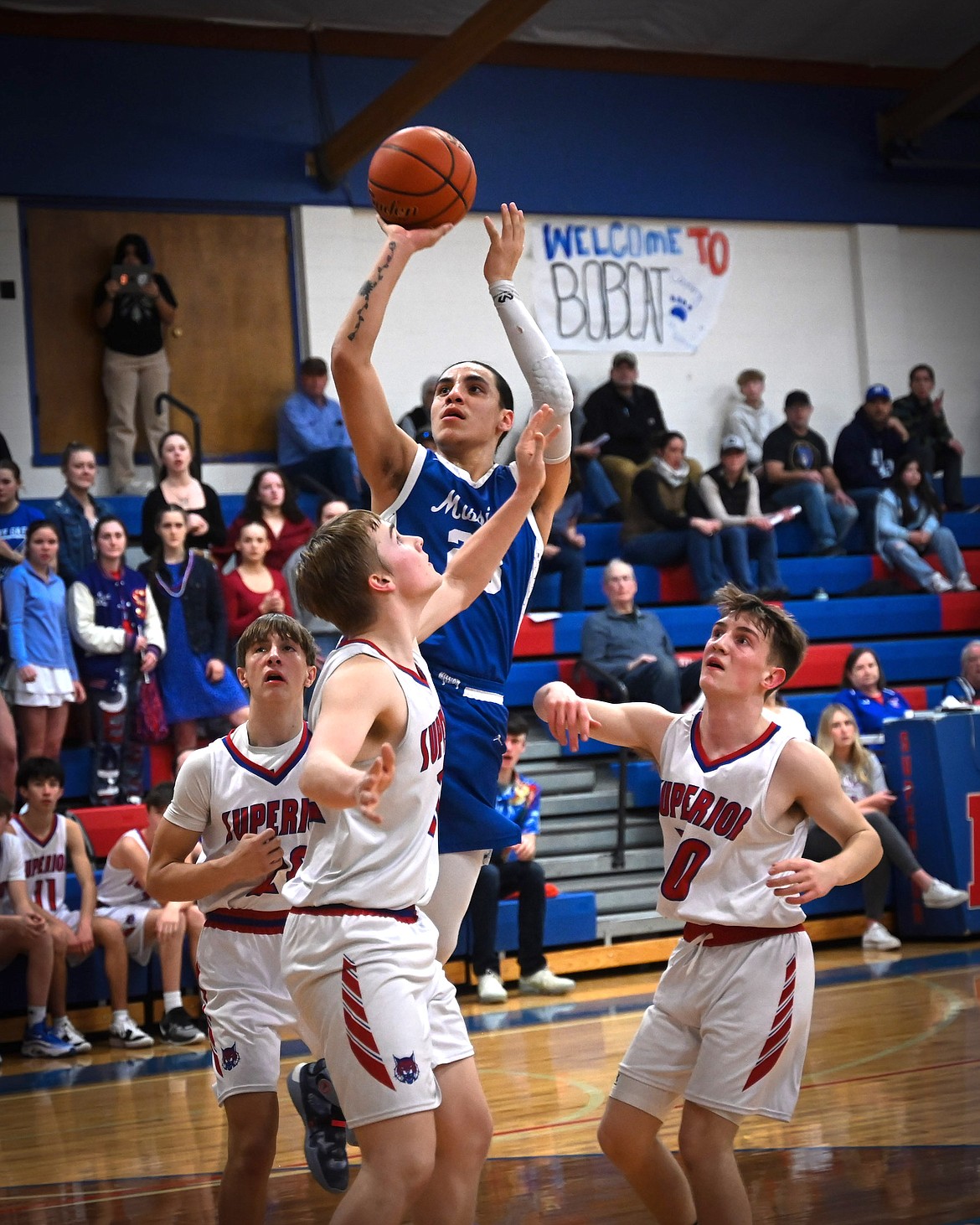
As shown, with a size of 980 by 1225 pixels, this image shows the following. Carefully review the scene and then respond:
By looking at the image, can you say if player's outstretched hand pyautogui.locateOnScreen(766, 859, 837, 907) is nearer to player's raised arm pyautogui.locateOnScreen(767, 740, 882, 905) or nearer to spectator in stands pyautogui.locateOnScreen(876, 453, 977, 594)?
player's raised arm pyautogui.locateOnScreen(767, 740, 882, 905)

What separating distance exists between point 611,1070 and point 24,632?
4303 mm

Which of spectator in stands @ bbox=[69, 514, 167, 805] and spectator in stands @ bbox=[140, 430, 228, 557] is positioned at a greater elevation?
spectator in stands @ bbox=[140, 430, 228, 557]

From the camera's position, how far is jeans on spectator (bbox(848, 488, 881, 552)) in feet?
43.1

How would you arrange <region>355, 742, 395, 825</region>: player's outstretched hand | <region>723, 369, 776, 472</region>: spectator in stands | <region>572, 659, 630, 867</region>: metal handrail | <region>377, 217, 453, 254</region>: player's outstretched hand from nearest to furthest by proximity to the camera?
1. <region>355, 742, 395, 825</region>: player's outstretched hand
2. <region>377, 217, 453, 254</region>: player's outstretched hand
3. <region>572, 659, 630, 867</region>: metal handrail
4. <region>723, 369, 776, 472</region>: spectator in stands

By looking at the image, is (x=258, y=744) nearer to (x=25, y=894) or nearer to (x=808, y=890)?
(x=808, y=890)

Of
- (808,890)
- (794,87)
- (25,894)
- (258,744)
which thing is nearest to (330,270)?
(794,87)

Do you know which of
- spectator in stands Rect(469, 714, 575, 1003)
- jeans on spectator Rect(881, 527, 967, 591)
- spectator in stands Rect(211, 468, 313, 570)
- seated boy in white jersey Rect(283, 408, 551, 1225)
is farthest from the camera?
jeans on spectator Rect(881, 527, 967, 591)

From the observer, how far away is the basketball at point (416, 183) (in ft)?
13.2

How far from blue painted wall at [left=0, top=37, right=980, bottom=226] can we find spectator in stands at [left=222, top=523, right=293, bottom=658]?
4.36 meters

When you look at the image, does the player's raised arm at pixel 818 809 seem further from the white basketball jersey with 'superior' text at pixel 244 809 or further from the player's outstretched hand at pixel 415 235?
the player's outstretched hand at pixel 415 235

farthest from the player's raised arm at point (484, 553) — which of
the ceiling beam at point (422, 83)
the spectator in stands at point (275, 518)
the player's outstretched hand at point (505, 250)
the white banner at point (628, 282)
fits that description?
the white banner at point (628, 282)

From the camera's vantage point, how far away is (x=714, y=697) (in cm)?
379

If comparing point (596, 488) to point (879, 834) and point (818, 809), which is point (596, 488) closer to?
point (879, 834)

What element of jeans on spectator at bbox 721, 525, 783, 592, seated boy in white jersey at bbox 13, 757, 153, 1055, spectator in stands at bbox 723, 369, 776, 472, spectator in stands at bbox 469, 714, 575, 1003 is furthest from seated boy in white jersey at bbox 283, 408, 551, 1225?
spectator in stands at bbox 723, 369, 776, 472
